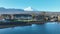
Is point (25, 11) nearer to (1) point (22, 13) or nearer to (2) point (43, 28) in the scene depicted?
(1) point (22, 13)

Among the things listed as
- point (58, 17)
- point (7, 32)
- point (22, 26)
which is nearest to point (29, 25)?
point (22, 26)

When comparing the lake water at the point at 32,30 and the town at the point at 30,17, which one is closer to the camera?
the town at the point at 30,17

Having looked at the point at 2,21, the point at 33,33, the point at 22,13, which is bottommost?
the point at 33,33

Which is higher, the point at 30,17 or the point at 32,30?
the point at 30,17

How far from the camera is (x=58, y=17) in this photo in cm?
250

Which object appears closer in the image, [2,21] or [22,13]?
[22,13]

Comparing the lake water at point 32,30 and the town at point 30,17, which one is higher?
the town at point 30,17


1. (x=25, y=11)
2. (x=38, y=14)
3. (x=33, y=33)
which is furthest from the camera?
(x=33, y=33)

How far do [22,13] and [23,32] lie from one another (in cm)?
59

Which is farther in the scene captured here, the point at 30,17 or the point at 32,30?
the point at 32,30

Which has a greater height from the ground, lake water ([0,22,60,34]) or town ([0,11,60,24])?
town ([0,11,60,24])

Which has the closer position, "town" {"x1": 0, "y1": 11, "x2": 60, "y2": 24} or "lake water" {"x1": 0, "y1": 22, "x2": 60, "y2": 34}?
"town" {"x1": 0, "y1": 11, "x2": 60, "y2": 24}

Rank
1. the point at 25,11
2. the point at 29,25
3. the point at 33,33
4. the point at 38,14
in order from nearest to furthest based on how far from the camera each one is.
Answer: the point at 25,11
the point at 38,14
the point at 33,33
the point at 29,25

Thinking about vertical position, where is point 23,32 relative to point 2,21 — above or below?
below
